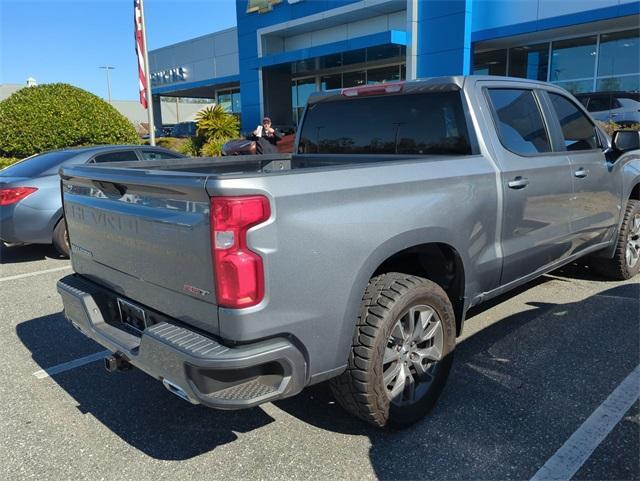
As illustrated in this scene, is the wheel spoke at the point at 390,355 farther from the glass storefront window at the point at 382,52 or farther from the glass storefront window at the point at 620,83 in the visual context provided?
the glass storefront window at the point at 382,52

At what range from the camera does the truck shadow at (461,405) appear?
2758 millimetres

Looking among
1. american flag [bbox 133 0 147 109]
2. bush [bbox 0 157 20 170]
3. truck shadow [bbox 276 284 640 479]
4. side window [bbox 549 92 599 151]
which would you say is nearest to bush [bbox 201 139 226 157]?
american flag [bbox 133 0 147 109]

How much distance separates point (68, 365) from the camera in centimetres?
388

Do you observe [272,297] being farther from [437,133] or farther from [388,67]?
[388,67]

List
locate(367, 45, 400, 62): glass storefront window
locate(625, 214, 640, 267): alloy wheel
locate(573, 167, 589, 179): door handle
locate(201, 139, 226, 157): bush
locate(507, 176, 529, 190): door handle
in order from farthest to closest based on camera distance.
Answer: locate(367, 45, 400, 62): glass storefront window < locate(201, 139, 226, 157): bush < locate(625, 214, 640, 267): alloy wheel < locate(573, 167, 589, 179): door handle < locate(507, 176, 529, 190): door handle

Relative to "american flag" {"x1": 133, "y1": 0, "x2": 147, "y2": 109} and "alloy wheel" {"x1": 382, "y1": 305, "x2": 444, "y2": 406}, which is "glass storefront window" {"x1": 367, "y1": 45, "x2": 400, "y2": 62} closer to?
"american flag" {"x1": 133, "y1": 0, "x2": 147, "y2": 109}

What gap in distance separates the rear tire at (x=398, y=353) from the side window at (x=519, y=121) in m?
1.35

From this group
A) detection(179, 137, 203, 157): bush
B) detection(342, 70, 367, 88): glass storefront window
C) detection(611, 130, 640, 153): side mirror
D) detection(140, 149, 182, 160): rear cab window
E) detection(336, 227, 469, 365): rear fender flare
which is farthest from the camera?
detection(342, 70, 367, 88): glass storefront window

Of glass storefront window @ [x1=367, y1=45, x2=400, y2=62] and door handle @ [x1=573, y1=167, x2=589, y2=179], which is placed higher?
glass storefront window @ [x1=367, y1=45, x2=400, y2=62]

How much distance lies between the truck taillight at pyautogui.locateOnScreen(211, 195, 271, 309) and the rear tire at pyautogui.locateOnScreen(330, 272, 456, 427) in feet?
2.33

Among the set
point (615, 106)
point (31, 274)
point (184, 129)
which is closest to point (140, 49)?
point (31, 274)

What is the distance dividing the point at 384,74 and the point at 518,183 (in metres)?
19.9

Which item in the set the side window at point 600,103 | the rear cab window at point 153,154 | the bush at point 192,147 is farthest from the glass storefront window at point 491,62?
the rear cab window at point 153,154

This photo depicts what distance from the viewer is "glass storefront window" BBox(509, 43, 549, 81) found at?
648 inches
